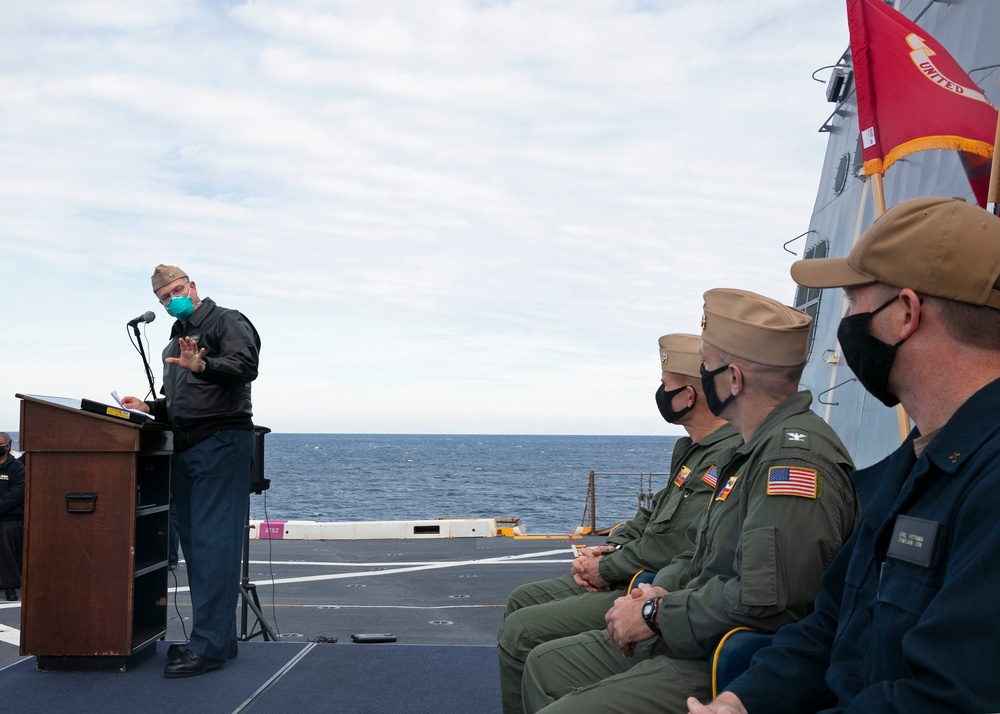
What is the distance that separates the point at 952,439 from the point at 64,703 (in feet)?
11.7

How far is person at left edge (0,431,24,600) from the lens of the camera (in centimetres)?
730

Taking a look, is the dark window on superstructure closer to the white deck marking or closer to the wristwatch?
the white deck marking

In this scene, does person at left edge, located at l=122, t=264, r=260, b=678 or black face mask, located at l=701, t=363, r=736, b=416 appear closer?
black face mask, located at l=701, t=363, r=736, b=416

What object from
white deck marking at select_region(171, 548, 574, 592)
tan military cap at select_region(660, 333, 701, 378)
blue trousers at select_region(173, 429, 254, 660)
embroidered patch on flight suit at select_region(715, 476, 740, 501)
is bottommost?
white deck marking at select_region(171, 548, 574, 592)

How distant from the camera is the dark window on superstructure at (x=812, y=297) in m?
6.67

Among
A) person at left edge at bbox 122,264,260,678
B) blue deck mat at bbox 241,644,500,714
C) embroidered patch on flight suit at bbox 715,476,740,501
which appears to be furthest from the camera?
person at left edge at bbox 122,264,260,678

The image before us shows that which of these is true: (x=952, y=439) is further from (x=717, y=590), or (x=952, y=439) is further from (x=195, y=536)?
(x=195, y=536)

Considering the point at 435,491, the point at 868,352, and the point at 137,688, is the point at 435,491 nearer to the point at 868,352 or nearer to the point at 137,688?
the point at 137,688

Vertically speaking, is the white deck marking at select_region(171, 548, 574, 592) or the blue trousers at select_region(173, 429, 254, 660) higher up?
the blue trousers at select_region(173, 429, 254, 660)

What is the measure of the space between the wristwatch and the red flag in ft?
8.76

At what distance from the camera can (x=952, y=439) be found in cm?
148

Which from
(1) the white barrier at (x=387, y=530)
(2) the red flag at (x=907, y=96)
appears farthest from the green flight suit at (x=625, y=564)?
(1) the white barrier at (x=387, y=530)

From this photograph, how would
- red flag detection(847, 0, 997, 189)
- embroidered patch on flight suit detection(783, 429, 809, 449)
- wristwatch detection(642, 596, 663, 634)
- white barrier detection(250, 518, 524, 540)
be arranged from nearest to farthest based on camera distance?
1. embroidered patch on flight suit detection(783, 429, 809, 449)
2. wristwatch detection(642, 596, 663, 634)
3. red flag detection(847, 0, 997, 189)
4. white barrier detection(250, 518, 524, 540)

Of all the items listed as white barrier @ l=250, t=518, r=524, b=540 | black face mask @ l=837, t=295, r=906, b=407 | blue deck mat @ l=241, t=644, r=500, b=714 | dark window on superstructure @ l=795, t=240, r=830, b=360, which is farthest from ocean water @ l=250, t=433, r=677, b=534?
black face mask @ l=837, t=295, r=906, b=407
